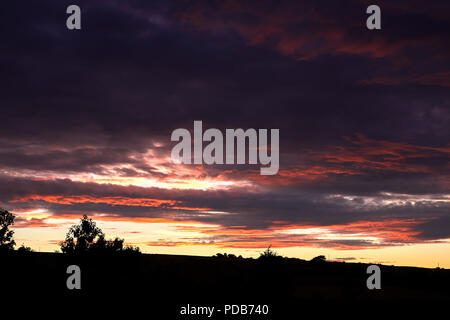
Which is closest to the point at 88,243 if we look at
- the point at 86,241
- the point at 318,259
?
the point at 86,241

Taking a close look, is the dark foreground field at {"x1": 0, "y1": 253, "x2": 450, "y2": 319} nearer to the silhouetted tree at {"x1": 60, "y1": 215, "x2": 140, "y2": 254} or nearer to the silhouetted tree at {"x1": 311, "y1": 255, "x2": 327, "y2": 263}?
the silhouetted tree at {"x1": 60, "y1": 215, "x2": 140, "y2": 254}

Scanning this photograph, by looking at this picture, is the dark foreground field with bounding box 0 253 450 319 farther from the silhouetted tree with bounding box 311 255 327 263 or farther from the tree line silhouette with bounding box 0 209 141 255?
the silhouetted tree with bounding box 311 255 327 263

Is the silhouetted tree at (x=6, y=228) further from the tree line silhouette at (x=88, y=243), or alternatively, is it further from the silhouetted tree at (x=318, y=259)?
the silhouetted tree at (x=318, y=259)

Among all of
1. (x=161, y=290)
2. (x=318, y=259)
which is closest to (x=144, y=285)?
(x=161, y=290)

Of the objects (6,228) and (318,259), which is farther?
(318,259)

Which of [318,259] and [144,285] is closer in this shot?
[144,285]

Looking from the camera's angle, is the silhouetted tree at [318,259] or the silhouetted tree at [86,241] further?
the silhouetted tree at [318,259]

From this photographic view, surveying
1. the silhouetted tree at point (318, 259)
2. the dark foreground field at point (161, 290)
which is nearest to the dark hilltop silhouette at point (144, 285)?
the dark foreground field at point (161, 290)

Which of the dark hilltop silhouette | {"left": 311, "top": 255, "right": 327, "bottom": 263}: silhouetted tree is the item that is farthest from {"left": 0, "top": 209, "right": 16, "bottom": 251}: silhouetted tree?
{"left": 311, "top": 255, "right": 327, "bottom": 263}: silhouetted tree

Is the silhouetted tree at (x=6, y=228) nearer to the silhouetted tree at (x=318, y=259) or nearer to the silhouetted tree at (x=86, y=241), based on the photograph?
the silhouetted tree at (x=86, y=241)

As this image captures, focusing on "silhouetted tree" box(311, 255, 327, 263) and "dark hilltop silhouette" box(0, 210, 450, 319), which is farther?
"silhouetted tree" box(311, 255, 327, 263)

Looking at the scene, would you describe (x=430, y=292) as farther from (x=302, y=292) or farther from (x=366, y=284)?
(x=302, y=292)

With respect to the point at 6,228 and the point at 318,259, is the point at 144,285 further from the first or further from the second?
the point at 318,259

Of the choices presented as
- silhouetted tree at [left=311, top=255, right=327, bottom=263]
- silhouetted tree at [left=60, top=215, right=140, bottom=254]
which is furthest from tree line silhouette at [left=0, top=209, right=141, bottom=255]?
silhouetted tree at [left=311, top=255, right=327, bottom=263]
